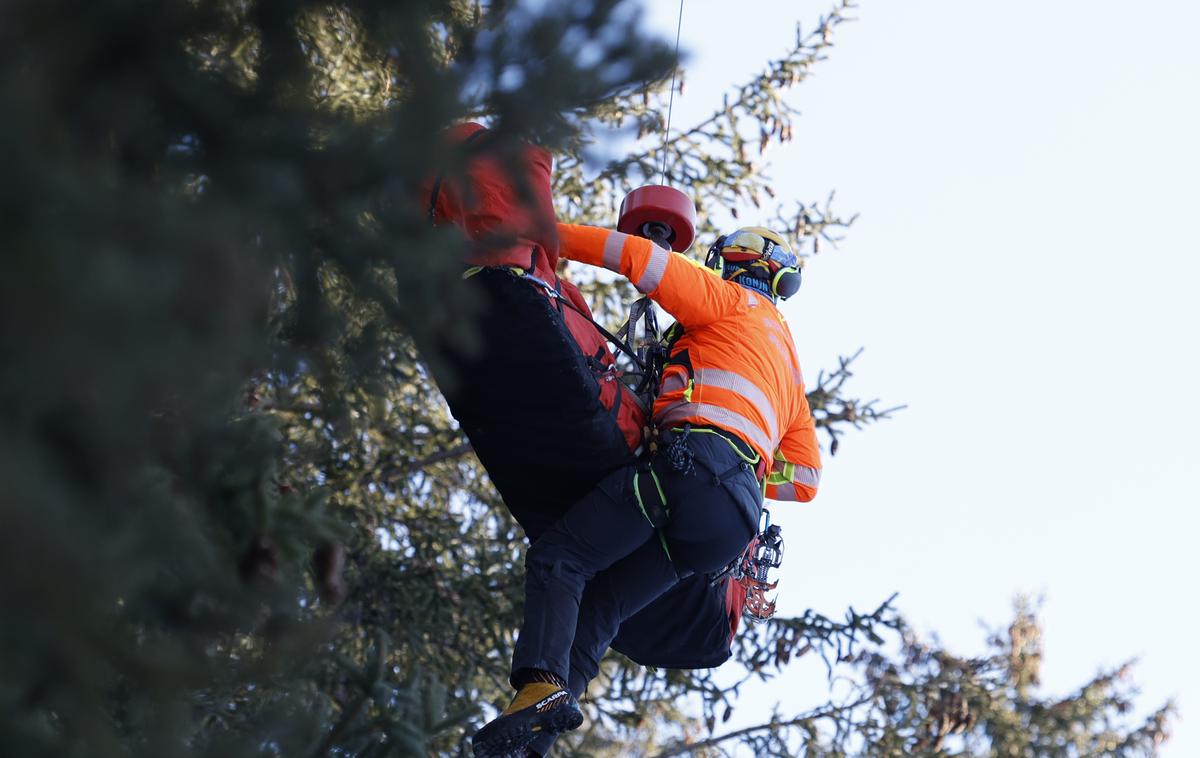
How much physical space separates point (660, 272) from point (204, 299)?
388cm

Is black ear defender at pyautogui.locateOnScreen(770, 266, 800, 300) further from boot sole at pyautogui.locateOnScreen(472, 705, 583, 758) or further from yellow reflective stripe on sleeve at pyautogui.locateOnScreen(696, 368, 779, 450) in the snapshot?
boot sole at pyautogui.locateOnScreen(472, 705, 583, 758)

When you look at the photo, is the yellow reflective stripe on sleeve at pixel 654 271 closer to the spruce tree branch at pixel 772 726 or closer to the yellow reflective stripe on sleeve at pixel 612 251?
the yellow reflective stripe on sleeve at pixel 612 251

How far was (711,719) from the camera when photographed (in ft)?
29.7

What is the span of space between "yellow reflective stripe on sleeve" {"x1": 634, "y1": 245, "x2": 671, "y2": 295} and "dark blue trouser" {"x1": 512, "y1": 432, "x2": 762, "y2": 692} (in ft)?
2.09

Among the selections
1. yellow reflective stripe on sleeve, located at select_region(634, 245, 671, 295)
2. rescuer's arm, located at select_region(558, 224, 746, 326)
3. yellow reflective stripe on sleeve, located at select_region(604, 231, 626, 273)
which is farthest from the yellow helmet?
yellow reflective stripe on sleeve, located at select_region(604, 231, 626, 273)

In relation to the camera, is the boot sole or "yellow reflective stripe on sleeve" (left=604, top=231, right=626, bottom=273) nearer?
the boot sole

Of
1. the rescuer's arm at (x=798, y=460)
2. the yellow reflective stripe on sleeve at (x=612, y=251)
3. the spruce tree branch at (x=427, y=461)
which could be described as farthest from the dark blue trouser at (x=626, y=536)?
the spruce tree branch at (x=427, y=461)

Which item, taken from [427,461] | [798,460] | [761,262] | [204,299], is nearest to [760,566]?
[798,460]

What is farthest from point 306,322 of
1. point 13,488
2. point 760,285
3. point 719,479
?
point 760,285

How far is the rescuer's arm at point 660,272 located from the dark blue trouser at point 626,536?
0.57 meters

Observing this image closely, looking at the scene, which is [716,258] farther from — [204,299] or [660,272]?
[204,299]

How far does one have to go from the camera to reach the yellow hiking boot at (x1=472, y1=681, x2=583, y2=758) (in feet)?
16.9

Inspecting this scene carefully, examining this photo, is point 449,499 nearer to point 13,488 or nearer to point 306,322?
point 306,322

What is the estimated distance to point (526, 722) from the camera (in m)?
5.19
